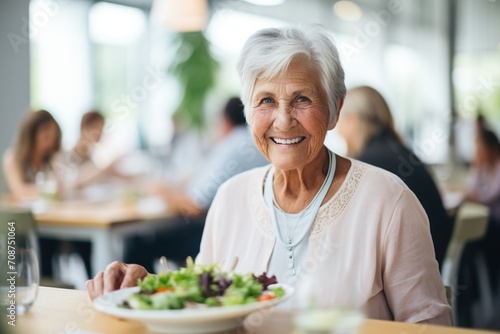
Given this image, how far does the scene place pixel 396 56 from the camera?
8.38m

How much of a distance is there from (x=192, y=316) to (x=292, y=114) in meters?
0.74

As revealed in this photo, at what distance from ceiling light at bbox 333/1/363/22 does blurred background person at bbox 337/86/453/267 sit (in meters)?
5.29

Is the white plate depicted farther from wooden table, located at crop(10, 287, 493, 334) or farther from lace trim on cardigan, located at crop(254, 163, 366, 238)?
lace trim on cardigan, located at crop(254, 163, 366, 238)

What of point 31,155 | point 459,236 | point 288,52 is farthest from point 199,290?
point 31,155

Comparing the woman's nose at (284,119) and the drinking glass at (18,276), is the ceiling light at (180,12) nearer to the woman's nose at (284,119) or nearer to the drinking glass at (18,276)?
the woman's nose at (284,119)

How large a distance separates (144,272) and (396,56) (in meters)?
7.33

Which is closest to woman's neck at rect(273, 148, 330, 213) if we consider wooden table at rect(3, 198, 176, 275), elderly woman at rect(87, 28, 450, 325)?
elderly woman at rect(87, 28, 450, 325)

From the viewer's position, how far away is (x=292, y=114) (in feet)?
5.67

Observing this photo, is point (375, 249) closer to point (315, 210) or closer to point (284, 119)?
point (315, 210)

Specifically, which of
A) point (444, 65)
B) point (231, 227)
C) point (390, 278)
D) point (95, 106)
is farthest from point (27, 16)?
point (444, 65)

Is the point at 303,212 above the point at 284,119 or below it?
below

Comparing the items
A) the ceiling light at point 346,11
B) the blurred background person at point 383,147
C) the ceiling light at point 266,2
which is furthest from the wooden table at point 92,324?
the ceiling light at point 346,11

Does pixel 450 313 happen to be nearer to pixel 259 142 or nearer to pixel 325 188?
pixel 325 188

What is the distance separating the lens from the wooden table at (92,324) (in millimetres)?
1245
